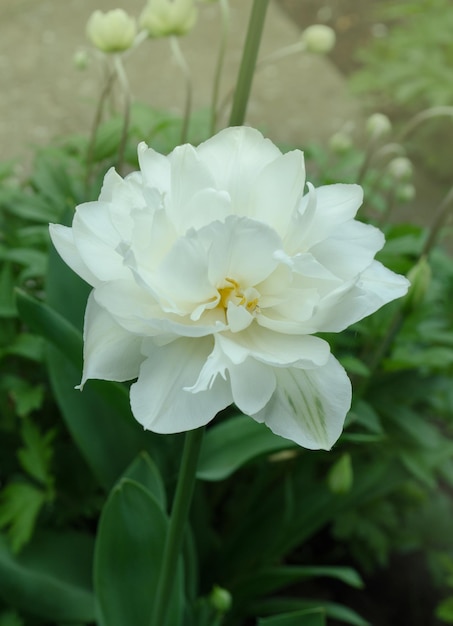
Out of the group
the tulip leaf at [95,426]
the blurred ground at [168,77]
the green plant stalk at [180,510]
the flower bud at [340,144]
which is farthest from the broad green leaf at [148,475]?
the blurred ground at [168,77]

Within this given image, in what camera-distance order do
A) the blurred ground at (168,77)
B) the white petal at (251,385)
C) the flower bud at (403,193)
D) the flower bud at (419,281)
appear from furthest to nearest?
the blurred ground at (168,77) < the flower bud at (403,193) < the flower bud at (419,281) < the white petal at (251,385)

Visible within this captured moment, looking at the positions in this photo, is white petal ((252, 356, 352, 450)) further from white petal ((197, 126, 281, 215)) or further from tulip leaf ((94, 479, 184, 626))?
tulip leaf ((94, 479, 184, 626))

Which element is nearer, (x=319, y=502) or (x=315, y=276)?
(x=315, y=276)

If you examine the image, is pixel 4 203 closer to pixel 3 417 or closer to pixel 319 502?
pixel 3 417

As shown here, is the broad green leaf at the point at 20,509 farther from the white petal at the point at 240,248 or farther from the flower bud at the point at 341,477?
the white petal at the point at 240,248

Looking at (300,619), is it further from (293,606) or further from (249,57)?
(249,57)

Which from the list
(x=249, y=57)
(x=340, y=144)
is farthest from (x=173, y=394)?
(x=340, y=144)

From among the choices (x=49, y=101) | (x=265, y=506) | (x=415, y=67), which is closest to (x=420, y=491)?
(x=265, y=506)
